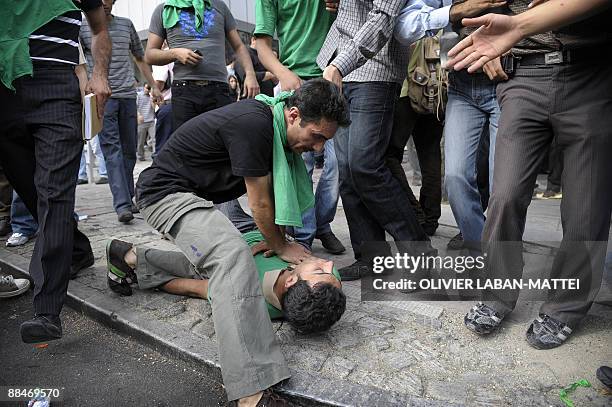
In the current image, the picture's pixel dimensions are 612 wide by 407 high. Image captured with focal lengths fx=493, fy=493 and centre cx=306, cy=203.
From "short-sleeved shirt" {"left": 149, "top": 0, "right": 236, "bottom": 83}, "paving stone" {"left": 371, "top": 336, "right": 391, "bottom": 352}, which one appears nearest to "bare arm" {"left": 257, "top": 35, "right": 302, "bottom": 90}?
"short-sleeved shirt" {"left": 149, "top": 0, "right": 236, "bottom": 83}

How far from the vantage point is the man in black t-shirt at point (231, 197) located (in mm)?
1939

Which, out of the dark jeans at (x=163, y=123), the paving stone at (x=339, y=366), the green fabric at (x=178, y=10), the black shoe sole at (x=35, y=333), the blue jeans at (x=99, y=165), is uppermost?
the green fabric at (x=178, y=10)

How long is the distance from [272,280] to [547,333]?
4.27 feet

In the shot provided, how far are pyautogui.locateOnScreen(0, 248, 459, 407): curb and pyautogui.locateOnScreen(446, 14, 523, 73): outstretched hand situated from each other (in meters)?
Answer: 1.29

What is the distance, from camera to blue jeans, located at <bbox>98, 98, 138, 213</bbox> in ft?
15.6

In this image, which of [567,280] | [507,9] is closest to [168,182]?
[507,9]

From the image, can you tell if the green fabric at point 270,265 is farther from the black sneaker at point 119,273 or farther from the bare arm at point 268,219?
the black sneaker at point 119,273

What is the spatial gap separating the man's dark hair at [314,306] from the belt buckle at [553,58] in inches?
55.9

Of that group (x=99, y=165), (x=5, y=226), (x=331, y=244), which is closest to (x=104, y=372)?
(x=331, y=244)

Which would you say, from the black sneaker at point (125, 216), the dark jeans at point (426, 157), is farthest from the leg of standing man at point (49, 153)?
the dark jeans at point (426, 157)

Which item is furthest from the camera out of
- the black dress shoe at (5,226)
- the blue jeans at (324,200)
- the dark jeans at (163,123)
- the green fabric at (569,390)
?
the dark jeans at (163,123)

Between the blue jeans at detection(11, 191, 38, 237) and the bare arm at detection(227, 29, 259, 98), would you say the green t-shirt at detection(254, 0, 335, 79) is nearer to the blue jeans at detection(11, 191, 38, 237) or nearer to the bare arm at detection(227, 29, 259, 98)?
the bare arm at detection(227, 29, 259, 98)

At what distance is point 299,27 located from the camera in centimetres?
338

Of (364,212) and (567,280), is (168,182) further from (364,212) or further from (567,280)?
(567,280)
